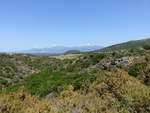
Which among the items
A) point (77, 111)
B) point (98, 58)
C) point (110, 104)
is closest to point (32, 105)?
point (77, 111)

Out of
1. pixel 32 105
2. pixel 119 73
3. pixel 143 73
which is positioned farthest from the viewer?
pixel 143 73

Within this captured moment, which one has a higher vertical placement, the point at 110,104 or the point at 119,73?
the point at 119,73

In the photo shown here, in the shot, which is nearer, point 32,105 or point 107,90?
point 32,105

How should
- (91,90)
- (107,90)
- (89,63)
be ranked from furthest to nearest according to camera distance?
(89,63), (91,90), (107,90)

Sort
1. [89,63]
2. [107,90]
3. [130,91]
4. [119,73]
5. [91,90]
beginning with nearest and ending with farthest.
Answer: [130,91], [107,90], [91,90], [119,73], [89,63]

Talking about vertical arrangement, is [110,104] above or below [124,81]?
below

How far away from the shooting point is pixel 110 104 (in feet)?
18.3

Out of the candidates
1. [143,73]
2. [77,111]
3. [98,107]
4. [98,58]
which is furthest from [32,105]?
[98,58]

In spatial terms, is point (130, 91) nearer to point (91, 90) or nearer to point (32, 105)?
point (91, 90)

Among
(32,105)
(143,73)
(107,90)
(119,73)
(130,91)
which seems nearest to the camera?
(32,105)

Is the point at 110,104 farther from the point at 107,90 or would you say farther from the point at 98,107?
the point at 107,90

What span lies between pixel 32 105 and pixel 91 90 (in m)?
2.70

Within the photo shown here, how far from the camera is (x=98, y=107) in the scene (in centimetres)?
539

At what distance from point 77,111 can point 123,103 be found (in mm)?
1576
